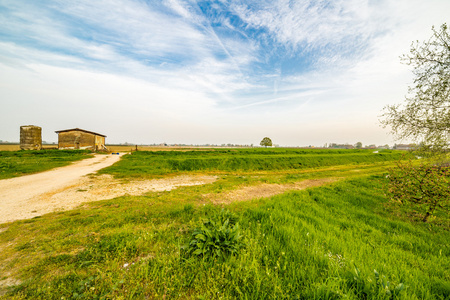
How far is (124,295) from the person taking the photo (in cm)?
234

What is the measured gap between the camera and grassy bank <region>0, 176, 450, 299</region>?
7.92 feet

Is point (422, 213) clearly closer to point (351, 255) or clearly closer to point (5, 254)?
point (351, 255)

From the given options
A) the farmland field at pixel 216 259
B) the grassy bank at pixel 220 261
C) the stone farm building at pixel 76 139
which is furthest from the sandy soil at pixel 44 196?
the stone farm building at pixel 76 139

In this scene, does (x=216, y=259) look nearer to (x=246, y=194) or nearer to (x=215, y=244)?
(x=215, y=244)

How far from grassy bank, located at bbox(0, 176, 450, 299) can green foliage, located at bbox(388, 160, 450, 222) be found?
1.00m

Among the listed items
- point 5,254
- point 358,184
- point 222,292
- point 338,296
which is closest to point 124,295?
point 222,292

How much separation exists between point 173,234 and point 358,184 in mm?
14453

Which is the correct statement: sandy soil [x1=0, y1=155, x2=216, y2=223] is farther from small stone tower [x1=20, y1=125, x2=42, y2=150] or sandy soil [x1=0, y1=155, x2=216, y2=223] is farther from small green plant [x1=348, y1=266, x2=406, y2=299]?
small stone tower [x1=20, y1=125, x2=42, y2=150]

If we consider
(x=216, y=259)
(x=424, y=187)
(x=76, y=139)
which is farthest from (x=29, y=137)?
(x=424, y=187)

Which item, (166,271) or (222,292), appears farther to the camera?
(166,271)

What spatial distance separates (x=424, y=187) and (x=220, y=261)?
8804 mm

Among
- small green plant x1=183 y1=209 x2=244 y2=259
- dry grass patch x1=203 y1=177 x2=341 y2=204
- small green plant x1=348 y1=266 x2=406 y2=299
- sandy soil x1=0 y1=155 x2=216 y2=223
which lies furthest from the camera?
dry grass patch x1=203 y1=177 x2=341 y2=204

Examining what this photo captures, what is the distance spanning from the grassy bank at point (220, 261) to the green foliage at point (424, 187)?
100 cm

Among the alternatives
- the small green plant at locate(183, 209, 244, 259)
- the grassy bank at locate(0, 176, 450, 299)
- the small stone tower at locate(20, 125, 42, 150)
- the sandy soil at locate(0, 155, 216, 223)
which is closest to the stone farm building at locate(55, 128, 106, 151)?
the small stone tower at locate(20, 125, 42, 150)
